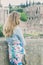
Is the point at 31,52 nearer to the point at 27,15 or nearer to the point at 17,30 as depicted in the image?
the point at 17,30

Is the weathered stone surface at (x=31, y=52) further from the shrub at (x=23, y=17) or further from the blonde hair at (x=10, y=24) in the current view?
the shrub at (x=23, y=17)

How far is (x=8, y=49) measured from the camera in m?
1.75

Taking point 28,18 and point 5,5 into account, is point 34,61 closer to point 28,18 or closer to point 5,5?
point 28,18

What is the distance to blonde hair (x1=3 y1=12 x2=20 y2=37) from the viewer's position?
5.61 feet

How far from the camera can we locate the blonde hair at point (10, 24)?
1.71m

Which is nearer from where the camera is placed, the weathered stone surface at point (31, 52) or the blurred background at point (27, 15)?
the weathered stone surface at point (31, 52)

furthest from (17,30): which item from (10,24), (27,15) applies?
(27,15)

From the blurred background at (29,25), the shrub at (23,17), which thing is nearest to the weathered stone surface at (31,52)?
the blurred background at (29,25)

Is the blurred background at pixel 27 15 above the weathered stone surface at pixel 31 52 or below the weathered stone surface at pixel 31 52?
above

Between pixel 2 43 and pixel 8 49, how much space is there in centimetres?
6

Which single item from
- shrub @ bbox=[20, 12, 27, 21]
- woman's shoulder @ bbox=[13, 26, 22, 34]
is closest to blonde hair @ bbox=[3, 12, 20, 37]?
woman's shoulder @ bbox=[13, 26, 22, 34]

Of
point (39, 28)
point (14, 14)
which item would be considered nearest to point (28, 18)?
point (39, 28)

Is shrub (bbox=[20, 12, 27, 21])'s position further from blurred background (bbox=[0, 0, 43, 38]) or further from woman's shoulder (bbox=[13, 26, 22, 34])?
woman's shoulder (bbox=[13, 26, 22, 34])

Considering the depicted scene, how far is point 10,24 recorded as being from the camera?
1.71 meters
